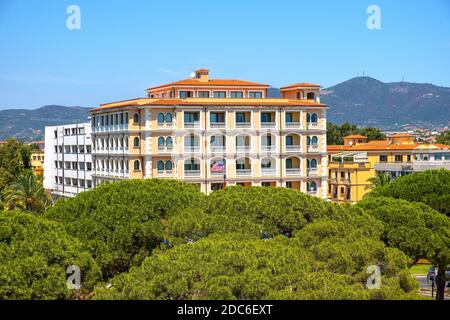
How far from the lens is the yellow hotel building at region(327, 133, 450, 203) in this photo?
87812mm

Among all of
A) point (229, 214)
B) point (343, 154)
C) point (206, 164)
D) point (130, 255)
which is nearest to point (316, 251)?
point (229, 214)

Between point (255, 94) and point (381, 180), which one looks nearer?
point (255, 94)

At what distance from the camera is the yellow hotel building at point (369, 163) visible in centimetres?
8781

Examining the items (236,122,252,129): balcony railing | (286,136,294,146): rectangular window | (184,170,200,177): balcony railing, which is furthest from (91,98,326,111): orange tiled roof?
(184,170,200,177): balcony railing

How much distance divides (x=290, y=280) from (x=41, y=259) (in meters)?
8.89

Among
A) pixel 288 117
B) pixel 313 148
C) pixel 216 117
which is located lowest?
pixel 313 148

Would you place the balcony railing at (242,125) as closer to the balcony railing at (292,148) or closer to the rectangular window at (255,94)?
the balcony railing at (292,148)

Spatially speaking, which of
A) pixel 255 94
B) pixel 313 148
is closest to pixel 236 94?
pixel 255 94

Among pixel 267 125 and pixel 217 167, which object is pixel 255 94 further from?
pixel 217 167

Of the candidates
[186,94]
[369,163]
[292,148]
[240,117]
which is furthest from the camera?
[369,163]

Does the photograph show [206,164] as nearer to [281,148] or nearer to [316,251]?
[281,148]

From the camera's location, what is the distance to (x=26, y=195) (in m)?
73.8

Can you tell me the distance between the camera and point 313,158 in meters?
73.4

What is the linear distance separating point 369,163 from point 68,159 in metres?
35.0
